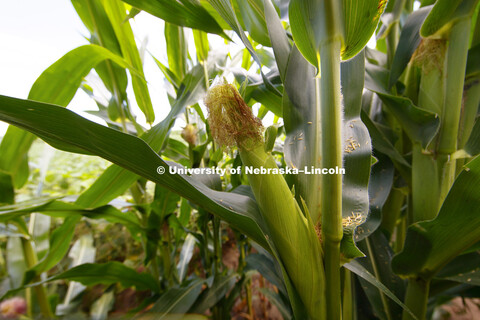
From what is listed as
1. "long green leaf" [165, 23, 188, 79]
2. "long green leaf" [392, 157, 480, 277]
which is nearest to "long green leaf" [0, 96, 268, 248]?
"long green leaf" [392, 157, 480, 277]

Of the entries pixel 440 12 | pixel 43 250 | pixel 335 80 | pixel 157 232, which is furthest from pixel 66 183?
pixel 440 12

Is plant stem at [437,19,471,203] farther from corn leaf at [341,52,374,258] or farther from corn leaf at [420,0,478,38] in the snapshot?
corn leaf at [341,52,374,258]

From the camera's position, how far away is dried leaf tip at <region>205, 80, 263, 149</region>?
320 mm

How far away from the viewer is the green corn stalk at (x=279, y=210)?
0.30 metres

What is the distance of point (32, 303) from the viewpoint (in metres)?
0.63

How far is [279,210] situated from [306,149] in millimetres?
119

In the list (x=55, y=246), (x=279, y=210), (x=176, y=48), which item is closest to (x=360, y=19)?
(x=279, y=210)

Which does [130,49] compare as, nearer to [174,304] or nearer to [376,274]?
[174,304]

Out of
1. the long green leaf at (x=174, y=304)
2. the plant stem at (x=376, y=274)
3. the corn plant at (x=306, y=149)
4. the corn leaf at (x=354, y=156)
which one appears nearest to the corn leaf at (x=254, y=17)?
the corn plant at (x=306, y=149)

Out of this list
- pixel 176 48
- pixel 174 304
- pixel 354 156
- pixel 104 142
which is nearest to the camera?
pixel 104 142

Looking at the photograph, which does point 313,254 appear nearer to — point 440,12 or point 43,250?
point 440,12

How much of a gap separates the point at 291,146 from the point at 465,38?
0.36 meters

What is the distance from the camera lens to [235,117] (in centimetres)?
32

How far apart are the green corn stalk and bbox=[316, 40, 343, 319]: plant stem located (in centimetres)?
2
